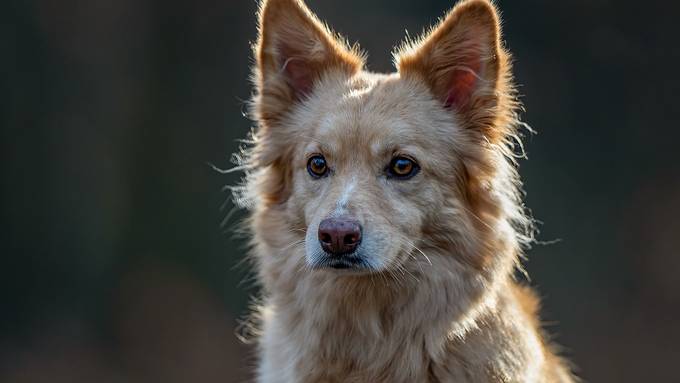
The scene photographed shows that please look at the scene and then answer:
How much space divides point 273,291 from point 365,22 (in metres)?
5.22

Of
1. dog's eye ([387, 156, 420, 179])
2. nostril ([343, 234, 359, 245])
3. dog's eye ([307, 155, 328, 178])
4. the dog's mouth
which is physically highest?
dog's eye ([387, 156, 420, 179])

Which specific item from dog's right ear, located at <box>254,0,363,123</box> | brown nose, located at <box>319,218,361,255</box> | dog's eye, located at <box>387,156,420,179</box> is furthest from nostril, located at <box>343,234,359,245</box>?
dog's right ear, located at <box>254,0,363,123</box>

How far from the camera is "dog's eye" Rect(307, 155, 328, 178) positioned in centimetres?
464

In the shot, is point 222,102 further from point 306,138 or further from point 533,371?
point 533,371

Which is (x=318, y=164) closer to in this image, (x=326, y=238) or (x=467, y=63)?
(x=326, y=238)

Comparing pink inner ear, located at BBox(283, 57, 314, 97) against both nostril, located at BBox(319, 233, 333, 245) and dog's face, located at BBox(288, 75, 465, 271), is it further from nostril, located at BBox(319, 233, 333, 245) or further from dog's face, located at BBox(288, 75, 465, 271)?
nostril, located at BBox(319, 233, 333, 245)

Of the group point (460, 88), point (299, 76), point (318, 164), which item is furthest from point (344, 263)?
point (299, 76)

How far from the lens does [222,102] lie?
31.3ft

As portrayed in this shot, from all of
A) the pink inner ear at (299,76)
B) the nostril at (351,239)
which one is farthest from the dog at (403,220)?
the pink inner ear at (299,76)

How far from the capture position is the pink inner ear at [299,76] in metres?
5.05

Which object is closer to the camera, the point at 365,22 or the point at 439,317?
the point at 439,317

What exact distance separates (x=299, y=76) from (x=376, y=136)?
0.75 m

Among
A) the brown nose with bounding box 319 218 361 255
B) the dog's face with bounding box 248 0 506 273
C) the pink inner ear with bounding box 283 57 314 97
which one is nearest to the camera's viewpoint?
the brown nose with bounding box 319 218 361 255

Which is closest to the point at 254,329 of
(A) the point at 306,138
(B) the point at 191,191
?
(A) the point at 306,138
